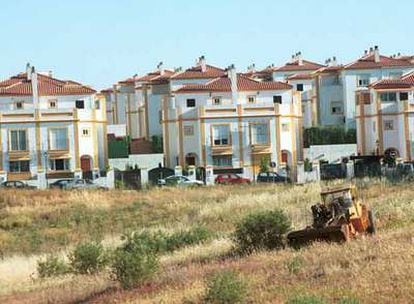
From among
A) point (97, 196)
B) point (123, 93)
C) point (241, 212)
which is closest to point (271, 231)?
point (241, 212)

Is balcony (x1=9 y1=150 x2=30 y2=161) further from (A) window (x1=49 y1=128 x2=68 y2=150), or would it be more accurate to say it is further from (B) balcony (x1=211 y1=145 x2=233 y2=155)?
(B) balcony (x1=211 y1=145 x2=233 y2=155)

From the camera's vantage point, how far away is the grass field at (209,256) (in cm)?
1273

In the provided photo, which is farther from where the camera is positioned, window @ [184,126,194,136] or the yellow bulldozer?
window @ [184,126,194,136]

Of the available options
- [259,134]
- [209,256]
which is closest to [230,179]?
[259,134]

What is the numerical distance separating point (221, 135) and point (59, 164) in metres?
13.3

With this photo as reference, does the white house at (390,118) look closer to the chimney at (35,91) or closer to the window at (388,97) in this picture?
the window at (388,97)

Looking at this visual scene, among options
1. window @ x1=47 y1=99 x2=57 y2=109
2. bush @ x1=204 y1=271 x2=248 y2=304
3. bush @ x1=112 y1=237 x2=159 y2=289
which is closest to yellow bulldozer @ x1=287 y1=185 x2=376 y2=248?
bush @ x1=112 y1=237 x2=159 y2=289

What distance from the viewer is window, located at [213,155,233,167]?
73938 millimetres

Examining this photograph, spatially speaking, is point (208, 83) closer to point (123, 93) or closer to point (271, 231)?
point (123, 93)

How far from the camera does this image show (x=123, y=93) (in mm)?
105688

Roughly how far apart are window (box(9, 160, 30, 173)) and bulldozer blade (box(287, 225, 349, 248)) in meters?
54.1

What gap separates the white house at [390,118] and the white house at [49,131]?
22741 millimetres

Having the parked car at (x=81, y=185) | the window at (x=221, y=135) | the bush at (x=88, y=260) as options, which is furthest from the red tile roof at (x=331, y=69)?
the bush at (x=88, y=260)

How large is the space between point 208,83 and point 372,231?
61.2 m
